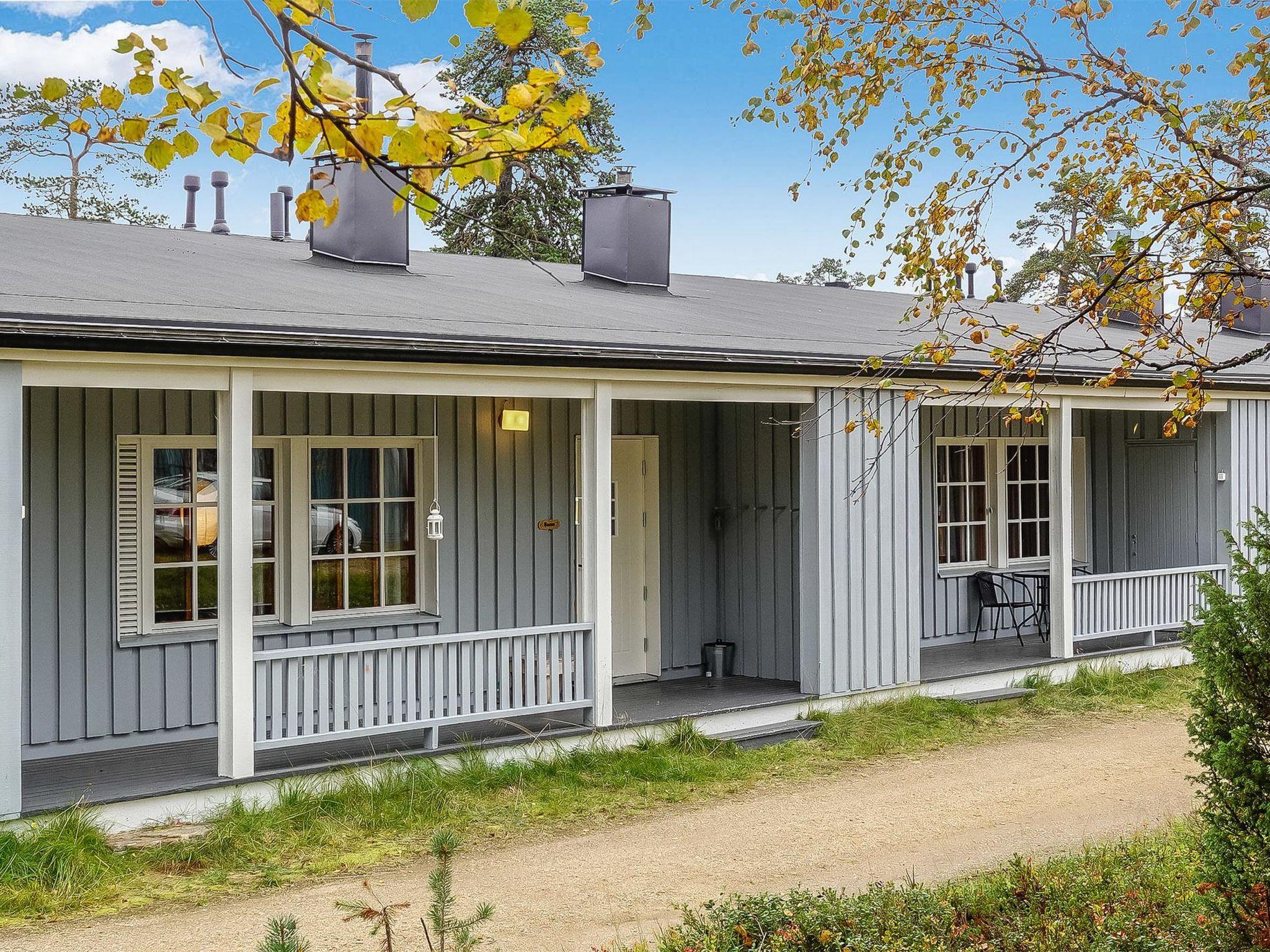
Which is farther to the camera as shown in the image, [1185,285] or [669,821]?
[669,821]

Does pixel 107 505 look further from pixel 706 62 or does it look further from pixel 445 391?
pixel 706 62

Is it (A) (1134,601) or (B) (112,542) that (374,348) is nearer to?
(B) (112,542)

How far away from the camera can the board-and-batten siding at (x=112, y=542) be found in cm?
795

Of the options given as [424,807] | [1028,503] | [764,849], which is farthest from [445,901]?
[1028,503]

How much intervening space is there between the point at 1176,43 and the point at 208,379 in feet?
23.3

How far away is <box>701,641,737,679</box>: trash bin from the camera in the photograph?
36.0 ft

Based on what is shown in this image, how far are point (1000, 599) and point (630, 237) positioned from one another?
5299mm

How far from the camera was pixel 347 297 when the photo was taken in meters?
8.68

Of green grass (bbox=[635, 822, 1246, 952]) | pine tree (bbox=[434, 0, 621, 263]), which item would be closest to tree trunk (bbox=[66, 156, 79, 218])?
pine tree (bbox=[434, 0, 621, 263])

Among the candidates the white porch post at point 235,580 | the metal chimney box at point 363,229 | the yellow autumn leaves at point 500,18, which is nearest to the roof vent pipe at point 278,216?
the metal chimney box at point 363,229

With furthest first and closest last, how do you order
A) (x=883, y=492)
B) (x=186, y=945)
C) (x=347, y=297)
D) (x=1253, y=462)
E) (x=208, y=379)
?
1. (x=1253, y=462)
2. (x=883, y=492)
3. (x=347, y=297)
4. (x=208, y=379)
5. (x=186, y=945)

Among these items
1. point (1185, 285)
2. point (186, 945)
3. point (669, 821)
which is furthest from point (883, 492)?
point (186, 945)

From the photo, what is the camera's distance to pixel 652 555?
1099cm

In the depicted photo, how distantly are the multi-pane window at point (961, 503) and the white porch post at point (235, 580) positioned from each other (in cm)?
743
